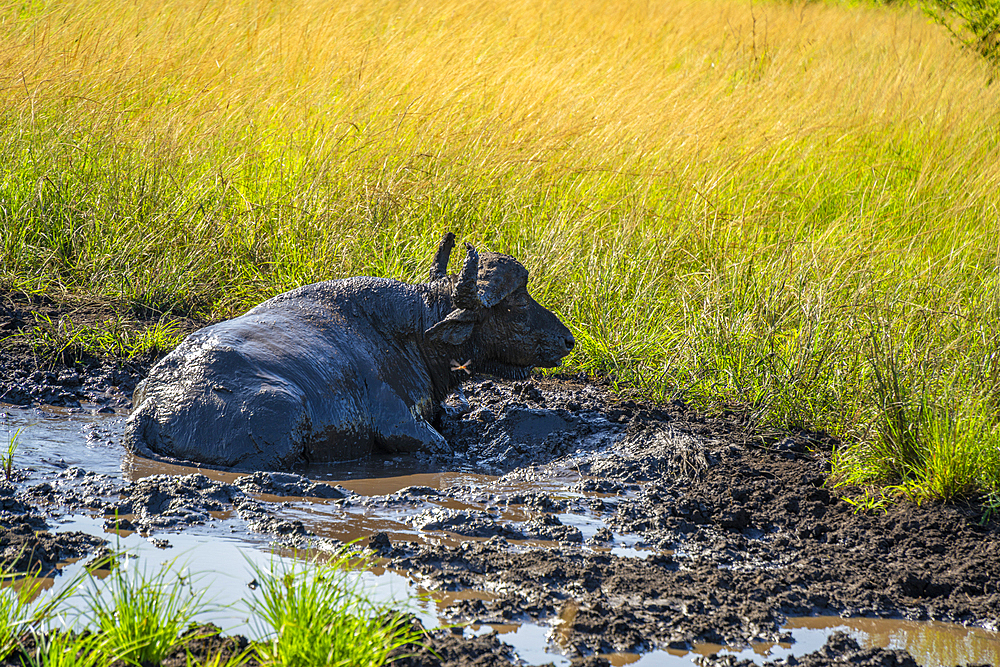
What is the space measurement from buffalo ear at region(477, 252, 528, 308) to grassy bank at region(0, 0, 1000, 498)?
4.42 feet

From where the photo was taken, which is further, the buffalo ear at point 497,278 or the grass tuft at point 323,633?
the buffalo ear at point 497,278

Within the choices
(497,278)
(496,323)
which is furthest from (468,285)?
(496,323)

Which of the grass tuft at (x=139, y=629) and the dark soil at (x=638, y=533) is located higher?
the grass tuft at (x=139, y=629)

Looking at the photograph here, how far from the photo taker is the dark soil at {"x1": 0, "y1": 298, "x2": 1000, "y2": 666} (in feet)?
11.1

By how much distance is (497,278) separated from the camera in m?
5.57

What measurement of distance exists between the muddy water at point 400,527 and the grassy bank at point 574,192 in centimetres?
144

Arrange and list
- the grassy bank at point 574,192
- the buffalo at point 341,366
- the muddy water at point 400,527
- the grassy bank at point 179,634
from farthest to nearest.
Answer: the grassy bank at point 574,192 → the buffalo at point 341,366 → the muddy water at point 400,527 → the grassy bank at point 179,634

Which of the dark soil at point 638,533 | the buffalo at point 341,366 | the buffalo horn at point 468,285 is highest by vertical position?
the buffalo horn at point 468,285

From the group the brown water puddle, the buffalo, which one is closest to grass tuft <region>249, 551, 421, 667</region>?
the brown water puddle

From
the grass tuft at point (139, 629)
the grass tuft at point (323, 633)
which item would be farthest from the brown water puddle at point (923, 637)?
the grass tuft at point (139, 629)

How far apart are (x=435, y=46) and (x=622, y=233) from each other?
4.73 meters

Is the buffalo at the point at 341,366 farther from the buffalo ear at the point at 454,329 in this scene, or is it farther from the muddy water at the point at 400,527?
the muddy water at the point at 400,527

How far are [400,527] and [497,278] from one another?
192cm

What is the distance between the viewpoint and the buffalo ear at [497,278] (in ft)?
18.2
